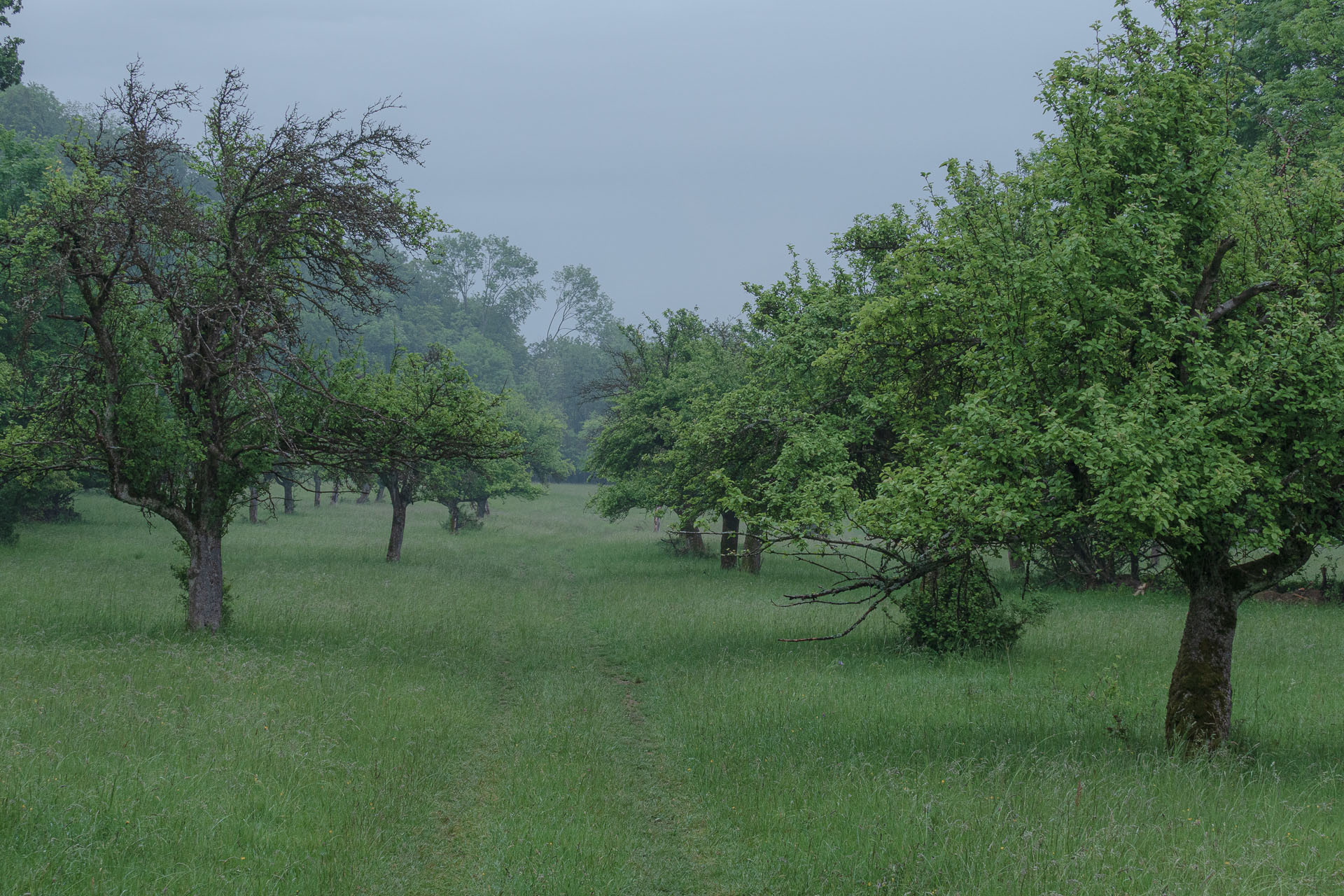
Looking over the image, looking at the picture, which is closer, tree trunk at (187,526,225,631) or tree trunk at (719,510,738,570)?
tree trunk at (187,526,225,631)

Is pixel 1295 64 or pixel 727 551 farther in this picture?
pixel 727 551

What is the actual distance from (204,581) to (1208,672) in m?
15.2

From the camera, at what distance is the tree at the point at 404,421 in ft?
50.2

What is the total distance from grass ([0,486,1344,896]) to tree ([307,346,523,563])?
3.50m

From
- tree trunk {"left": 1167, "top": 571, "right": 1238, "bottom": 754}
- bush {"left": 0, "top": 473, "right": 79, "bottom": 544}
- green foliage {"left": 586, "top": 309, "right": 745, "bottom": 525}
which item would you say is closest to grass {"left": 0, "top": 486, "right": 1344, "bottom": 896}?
tree trunk {"left": 1167, "top": 571, "right": 1238, "bottom": 754}

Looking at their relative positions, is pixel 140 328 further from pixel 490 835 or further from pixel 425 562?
pixel 425 562

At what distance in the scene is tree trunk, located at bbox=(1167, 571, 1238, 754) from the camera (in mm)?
8867

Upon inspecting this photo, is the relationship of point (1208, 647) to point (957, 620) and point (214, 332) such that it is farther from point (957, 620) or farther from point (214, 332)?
point (214, 332)

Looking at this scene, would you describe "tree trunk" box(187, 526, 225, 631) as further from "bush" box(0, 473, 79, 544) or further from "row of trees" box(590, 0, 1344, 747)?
"row of trees" box(590, 0, 1344, 747)

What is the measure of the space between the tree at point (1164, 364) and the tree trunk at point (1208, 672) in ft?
0.06

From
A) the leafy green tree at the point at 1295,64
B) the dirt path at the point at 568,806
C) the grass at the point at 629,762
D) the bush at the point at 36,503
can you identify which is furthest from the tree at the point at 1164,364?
the bush at the point at 36,503

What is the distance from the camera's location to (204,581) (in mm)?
15039

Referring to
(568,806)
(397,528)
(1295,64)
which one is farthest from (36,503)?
(1295,64)

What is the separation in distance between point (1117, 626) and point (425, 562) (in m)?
23.5
